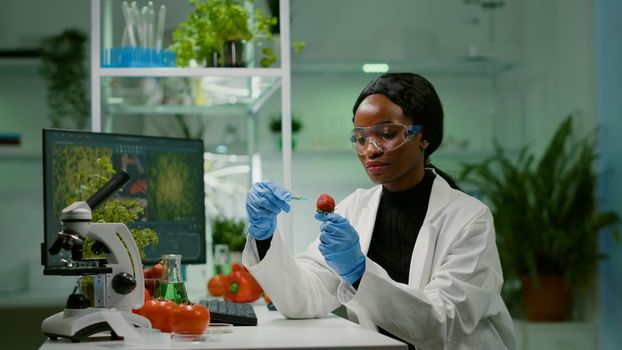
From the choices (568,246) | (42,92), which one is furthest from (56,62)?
(568,246)

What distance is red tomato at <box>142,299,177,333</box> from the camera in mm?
2078

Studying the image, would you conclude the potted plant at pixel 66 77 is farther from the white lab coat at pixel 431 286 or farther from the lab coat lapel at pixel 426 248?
the lab coat lapel at pixel 426 248

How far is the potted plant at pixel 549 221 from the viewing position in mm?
5066

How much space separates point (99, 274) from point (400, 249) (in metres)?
0.99

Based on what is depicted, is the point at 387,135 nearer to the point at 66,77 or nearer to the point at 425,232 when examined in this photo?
the point at 425,232

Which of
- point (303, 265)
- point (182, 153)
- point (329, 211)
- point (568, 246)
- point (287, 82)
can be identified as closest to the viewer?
point (329, 211)

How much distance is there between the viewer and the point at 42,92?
5402 millimetres

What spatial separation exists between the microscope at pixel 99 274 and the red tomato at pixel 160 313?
0.07m

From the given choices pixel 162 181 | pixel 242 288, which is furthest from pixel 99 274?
pixel 242 288

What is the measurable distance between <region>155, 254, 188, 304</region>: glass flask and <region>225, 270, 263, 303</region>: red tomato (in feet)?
2.68

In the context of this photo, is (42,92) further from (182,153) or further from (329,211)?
(329,211)

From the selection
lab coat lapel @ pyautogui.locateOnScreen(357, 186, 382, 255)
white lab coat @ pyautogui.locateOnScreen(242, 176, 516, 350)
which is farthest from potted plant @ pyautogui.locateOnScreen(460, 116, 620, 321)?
white lab coat @ pyautogui.locateOnScreen(242, 176, 516, 350)

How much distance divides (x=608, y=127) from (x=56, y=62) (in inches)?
129

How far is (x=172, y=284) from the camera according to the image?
2309mm
